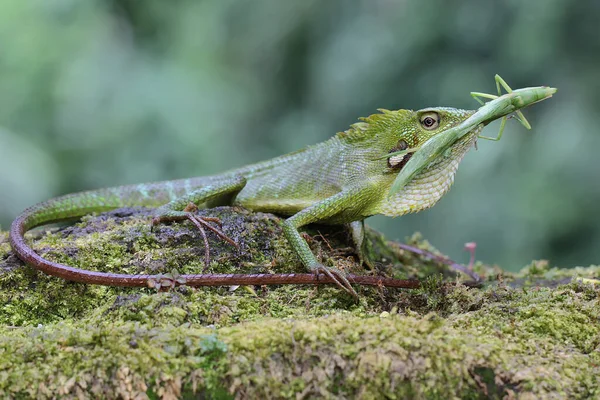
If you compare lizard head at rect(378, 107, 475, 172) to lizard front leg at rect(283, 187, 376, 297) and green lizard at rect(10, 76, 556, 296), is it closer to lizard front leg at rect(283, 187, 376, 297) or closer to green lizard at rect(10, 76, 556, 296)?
green lizard at rect(10, 76, 556, 296)

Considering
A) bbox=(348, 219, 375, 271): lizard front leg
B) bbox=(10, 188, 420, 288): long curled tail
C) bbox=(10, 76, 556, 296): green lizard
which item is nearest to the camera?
bbox=(10, 188, 420, 288): long curled tail

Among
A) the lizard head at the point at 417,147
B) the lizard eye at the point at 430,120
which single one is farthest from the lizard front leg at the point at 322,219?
the lizard eye at the point at 430,120

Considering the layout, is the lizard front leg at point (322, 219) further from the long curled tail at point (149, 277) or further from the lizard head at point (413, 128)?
the lizard head at point (413, 128)

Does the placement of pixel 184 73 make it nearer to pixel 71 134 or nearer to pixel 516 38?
pixel 71 134

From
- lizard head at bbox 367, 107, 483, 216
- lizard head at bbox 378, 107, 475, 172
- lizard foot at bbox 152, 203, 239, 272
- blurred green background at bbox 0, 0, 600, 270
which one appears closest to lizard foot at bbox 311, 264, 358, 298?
lizard foot at bbox 152, 203, 239, 272

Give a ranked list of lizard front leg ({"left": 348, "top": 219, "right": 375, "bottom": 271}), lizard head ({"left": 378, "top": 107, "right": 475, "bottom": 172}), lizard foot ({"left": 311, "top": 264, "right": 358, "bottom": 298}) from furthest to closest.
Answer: lizard front leg ({"left": 348, "top": 219, "right": 375, "bottom": 271}) < lizard head ({"left": 378, "top": 107, "right": 475, "bottom": 172}) < lizard foot ({"left": 311, "top": 264, "right": 358, "bottom": 298})

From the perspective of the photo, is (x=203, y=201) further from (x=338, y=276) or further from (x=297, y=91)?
(x=297, y=91)

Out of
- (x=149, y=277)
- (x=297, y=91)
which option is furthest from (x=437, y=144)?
(x=297, y=91)
